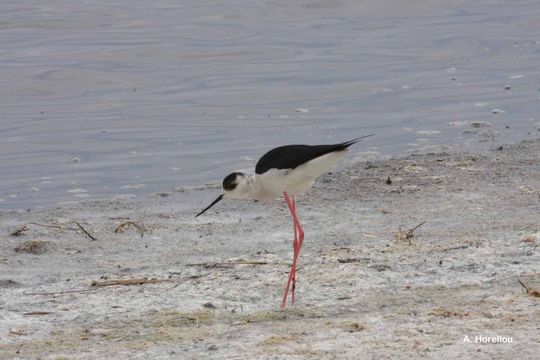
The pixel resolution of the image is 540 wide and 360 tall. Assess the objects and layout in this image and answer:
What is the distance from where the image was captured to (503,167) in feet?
29.2

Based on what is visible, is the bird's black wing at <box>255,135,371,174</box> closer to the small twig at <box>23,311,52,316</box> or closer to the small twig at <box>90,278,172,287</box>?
the small twig at <box>90,278,172,287</box>

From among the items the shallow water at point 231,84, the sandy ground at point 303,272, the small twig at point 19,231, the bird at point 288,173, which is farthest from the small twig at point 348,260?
the shallow water at point 231,84

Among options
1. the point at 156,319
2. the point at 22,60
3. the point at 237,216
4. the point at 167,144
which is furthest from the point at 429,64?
the point at 156,319

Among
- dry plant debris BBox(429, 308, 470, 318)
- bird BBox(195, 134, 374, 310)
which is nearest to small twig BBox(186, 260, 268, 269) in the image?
bird BBox(195, 134, 374, 310)

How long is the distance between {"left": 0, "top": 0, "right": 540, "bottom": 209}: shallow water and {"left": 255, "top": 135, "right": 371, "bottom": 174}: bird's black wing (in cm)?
284

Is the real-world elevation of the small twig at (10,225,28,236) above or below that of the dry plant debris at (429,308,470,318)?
below

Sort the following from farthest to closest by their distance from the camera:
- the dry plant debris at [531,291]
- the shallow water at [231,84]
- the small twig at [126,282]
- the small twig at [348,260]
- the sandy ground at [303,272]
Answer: the shallow water at [231,84] < the small twig at [348,260] < the small twig at [126,282] < the dry plant debris at [531,291] < the sandy ground at [303,272]

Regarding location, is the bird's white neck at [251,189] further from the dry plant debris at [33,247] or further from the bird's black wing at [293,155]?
the dry plant debris at [33,247]

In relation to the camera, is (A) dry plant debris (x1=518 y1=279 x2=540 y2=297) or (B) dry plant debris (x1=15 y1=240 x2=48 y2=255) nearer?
(A) dry plant debris (x1=518 y1=279 x2=540 y2=297)

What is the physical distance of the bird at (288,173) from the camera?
234 inches

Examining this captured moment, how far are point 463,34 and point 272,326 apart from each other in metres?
9.89

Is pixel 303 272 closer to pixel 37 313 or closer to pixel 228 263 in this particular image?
pixel 228 263

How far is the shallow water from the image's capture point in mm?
9820

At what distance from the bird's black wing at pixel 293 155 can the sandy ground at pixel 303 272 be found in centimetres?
62
